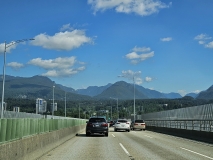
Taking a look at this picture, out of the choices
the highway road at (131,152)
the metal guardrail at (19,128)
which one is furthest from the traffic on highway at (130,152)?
the metal guardrail at (19,128)

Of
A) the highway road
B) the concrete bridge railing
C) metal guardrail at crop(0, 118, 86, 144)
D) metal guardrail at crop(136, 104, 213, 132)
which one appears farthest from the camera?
metal guardrail at crop(136, 104, 213, 132)

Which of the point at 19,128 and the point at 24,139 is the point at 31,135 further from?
the point at 19,128

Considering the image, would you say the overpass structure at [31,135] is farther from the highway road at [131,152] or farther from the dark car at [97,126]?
the dark car at [97,126]

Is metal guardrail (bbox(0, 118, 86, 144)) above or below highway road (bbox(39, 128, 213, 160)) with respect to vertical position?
above

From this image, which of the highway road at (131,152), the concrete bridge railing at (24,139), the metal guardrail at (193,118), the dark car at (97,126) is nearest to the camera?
the concrete bridge railing at (24,139)

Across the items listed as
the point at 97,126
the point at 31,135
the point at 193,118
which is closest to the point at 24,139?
the point at 31,135

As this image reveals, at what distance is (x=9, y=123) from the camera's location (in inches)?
411

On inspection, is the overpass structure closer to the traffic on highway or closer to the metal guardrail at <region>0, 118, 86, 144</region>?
the metal guardrail at <region>0, 118, 86, 144</region>

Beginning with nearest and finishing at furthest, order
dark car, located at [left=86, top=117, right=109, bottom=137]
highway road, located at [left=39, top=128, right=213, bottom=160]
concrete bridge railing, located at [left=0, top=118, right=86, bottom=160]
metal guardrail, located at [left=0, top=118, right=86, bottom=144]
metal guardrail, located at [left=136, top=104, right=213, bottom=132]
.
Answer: concrete bridge railing, located at [left=0, top=118, right=86, bottom=160], metal guardrail, located at [left=0, top=118, right=86, bottom=144], highway road, located at [left=39, top=128, right=213, bottom=160], metal guardrail, located at [left=136, top=104, right=213, bottom=132], dark car, located at [left=86, top=117, right=109, bottom=137]

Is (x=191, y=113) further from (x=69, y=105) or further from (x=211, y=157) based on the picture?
(x=69, y=105)

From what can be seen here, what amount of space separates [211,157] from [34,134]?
7.46 m

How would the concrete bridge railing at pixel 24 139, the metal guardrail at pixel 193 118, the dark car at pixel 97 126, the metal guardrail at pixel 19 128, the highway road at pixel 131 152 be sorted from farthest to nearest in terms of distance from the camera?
the dark car at pixel 97 126 < the metal guardrail at pixel 193 118 < the highway road at pixel 131 152 < the metal guardrail at pixel 19 128 < the concrete bridge railing at pixel 24 139

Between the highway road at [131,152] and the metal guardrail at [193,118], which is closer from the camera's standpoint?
the highway road at [131,152]

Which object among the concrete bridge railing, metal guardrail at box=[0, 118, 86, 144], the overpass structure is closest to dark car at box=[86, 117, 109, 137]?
the overpass structure
